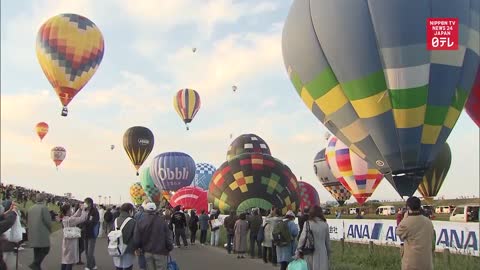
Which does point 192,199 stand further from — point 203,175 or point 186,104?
point 203,175

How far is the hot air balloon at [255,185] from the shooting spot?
2147 centimetres

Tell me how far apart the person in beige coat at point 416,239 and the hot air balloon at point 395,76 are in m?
10.7

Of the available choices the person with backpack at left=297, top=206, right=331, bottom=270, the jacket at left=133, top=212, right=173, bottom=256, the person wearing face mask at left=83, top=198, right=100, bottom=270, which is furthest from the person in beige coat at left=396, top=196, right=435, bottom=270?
the person wearing face mask at left=83, top=198, right=100, bottom=270

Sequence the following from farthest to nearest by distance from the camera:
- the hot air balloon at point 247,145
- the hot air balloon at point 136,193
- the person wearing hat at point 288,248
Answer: the hot air balloon at point 136,193
the hot air balloon at point 247,145
the person wearing hat at point 288,248

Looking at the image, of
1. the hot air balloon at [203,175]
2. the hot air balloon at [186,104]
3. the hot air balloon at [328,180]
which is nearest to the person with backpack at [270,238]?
the hot air balloon at [186,104]

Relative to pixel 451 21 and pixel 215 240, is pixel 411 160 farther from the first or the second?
pixel 215 240

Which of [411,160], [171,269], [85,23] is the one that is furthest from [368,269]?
[85,23]

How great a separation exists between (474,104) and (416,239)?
16960 millimetres

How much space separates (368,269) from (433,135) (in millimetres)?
7117

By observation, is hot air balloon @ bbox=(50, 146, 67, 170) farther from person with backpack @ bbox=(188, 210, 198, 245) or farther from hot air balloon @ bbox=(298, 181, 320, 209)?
person with backpack @ bbox=(188, 210, 198, 245)

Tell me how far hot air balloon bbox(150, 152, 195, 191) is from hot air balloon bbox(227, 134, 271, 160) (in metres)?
8.72

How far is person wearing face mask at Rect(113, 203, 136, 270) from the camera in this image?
323 inches

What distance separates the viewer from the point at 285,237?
10703 millimetres

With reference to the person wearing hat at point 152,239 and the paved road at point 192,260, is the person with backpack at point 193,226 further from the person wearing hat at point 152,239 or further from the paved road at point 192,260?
the person wearing hat at point 152,239
